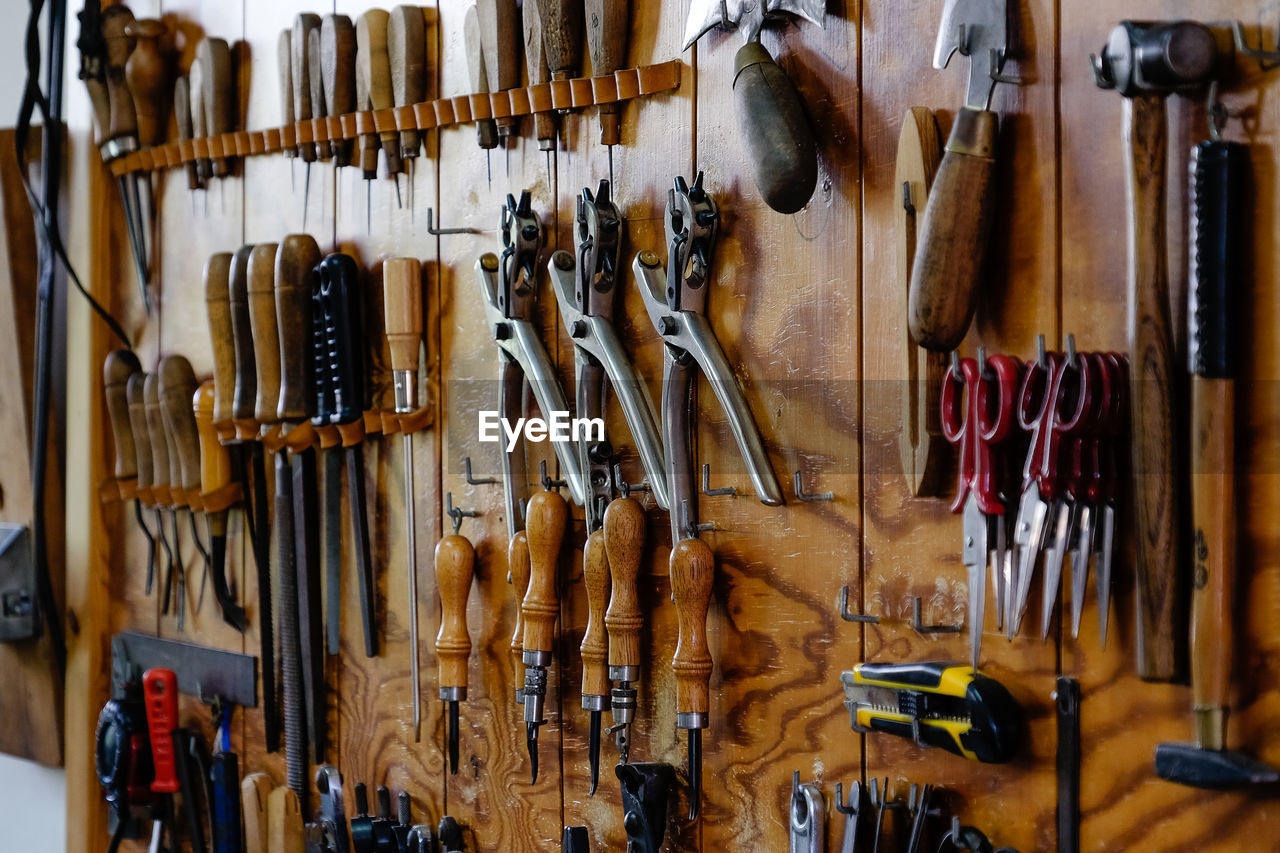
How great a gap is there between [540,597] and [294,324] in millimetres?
609

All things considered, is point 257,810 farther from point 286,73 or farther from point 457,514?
point 286,73

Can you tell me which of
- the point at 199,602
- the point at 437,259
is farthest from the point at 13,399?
the point at 437,259

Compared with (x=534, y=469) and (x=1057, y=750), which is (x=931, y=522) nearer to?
(x=1057, y=750)

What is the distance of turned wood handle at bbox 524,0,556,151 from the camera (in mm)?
1644

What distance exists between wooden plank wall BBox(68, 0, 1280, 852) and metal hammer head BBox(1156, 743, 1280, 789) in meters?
0.03

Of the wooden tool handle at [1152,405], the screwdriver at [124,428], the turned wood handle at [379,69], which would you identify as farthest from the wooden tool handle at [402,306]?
the wooden tool handle at [1152,405]

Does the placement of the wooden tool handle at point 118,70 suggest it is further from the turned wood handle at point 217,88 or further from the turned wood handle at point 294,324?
the turned wood handle at point 294,324

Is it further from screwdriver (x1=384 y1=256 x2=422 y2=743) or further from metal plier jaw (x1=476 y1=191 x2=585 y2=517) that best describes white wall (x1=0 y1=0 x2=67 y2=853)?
metal plier jaw (x1=476 y1=191 x2=585 y2=517)

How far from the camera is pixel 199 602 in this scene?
2170 millimetres

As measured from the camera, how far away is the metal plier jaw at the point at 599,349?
1.55 metres

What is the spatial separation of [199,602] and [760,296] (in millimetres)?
1223

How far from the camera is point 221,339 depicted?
1997 mm

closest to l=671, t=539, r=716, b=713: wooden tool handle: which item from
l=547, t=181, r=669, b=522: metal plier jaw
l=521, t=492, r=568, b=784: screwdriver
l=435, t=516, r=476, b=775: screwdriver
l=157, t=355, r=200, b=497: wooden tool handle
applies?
l=547, t=181, r=669, b=522: metal plier jaw
